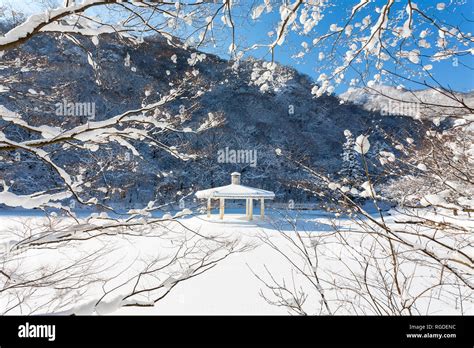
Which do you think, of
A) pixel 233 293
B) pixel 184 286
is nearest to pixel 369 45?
pixel 233 293

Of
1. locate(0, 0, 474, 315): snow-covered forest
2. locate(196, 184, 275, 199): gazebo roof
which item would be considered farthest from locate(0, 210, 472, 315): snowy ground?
locate(196, 184, 275, 199): gazebo roof

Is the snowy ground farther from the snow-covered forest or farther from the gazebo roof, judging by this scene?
the gazebo roof

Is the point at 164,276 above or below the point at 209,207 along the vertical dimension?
below

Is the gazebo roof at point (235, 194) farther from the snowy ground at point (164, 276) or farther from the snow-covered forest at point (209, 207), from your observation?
→ the snowy ground at point (164, 276)

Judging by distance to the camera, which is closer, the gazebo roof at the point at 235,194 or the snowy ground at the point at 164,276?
the snowy ground at the point at 164,276

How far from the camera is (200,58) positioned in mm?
1979

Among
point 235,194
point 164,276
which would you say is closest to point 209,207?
point 164,276

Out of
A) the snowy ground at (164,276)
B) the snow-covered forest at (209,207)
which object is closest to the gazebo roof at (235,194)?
the snow-covered forest at (209,207)

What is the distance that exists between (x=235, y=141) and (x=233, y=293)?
16067mm

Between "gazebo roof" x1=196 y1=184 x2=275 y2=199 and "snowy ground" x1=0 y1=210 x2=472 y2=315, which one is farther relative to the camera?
"gazebo roof" x1=196 y1=184 x2=275 y2=199

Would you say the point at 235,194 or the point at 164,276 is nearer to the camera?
the point at 164,276

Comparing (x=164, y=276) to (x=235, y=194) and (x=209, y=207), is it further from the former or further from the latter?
(x=235, y=194)
